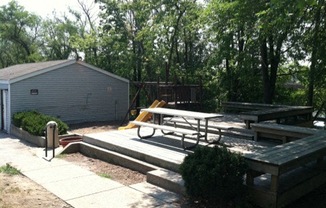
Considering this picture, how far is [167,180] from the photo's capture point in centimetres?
552

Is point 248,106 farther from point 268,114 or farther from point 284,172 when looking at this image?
point 284,172

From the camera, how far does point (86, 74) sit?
16.1 meters

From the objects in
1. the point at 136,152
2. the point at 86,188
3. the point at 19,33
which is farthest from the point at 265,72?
the point at 19,33

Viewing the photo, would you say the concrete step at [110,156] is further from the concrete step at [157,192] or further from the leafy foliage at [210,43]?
the leafy foliage at [210,43]

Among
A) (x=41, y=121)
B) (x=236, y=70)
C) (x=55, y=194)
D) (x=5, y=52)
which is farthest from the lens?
(x=5, y=52)

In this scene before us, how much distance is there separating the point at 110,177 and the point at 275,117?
4487 mm

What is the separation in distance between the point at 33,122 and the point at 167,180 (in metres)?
7.80

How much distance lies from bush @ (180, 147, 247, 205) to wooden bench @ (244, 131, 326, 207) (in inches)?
8.9

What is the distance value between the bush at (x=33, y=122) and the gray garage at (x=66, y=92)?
39.8 inches

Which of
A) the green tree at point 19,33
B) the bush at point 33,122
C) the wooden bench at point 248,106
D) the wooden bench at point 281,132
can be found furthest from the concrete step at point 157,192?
the green tree at point 19,33

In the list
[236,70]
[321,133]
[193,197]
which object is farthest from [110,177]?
[236,70]

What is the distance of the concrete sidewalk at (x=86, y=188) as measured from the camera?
16.3 ft

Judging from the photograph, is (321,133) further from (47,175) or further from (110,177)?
Answer: (47,175)

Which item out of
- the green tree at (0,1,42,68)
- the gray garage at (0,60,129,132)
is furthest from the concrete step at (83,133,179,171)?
the green tree at (0,1,42,68)
